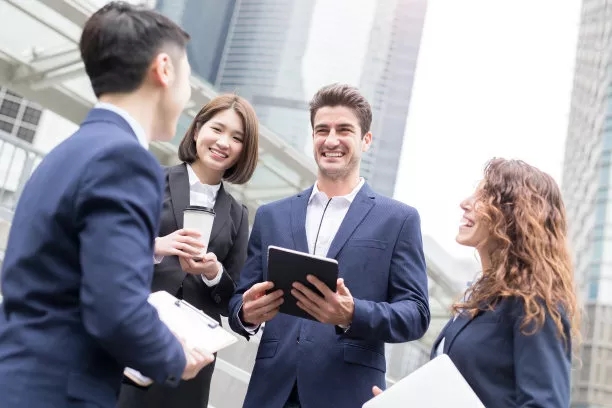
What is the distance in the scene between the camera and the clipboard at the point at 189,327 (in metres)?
1.37

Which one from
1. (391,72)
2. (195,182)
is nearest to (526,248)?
(195,182)

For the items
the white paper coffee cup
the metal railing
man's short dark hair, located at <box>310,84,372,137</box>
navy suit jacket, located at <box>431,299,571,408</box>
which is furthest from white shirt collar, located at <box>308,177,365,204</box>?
the metal railing

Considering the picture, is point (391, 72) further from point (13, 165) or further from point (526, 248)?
point (526, 248)

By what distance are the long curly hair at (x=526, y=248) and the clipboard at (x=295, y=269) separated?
504 mm

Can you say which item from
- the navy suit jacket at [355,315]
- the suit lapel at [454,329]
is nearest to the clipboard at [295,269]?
the navy suit jacket at [355,315]

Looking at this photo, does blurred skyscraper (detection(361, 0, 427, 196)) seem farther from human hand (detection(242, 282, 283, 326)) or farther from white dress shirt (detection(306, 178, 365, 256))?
human hand (detection(242, 282, 283, 326))

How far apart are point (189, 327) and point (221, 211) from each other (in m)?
1.16

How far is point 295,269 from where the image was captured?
6.12ft

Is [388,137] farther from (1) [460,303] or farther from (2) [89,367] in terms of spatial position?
(2) [89,367]

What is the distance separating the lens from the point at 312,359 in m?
2.13

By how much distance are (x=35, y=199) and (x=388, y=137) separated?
1233 centimetres

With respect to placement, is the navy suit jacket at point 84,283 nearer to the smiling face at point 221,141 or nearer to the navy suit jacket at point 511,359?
the navy suit jacket at point 511,359

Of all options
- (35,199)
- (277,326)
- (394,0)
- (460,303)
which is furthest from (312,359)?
(394,0)

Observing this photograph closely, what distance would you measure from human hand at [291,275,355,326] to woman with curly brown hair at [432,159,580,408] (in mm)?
351
